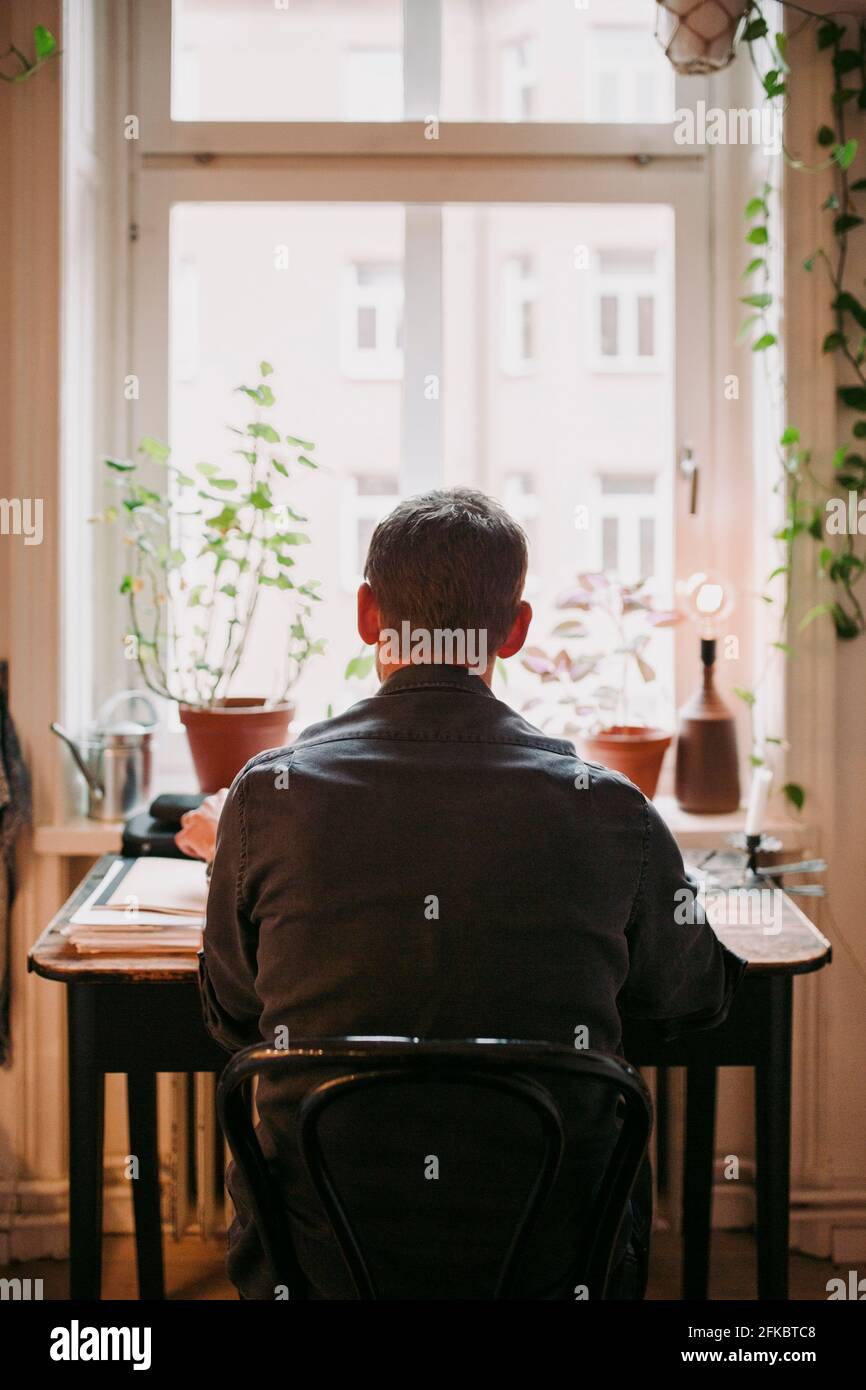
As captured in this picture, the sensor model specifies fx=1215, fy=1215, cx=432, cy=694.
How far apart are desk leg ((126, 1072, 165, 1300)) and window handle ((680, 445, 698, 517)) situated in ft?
4.85

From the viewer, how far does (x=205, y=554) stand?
2.33 m

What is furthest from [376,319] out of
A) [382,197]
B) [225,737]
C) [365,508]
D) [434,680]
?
[434,680]

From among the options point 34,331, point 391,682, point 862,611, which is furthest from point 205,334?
point 391,682

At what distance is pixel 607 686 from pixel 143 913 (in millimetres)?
1078

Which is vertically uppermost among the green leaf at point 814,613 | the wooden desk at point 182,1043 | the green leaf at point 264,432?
the green leaf at point 264,432

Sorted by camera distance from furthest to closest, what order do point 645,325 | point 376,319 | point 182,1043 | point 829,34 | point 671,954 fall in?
Result: point 645,325 → point 376,319 → point 829,34 → point 182,1043 → point 671,954

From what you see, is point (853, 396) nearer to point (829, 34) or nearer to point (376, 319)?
point (829, 34)

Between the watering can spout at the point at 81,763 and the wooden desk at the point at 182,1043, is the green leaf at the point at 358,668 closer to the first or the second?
the watering can spout at the point at 81,763

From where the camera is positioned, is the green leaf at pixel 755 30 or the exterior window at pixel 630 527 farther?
the exterior window at pixel 630 527

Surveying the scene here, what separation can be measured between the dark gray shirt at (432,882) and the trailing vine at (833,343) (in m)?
1.19

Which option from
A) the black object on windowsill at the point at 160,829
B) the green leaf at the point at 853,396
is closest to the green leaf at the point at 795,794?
the green leaf at the point at 853,396

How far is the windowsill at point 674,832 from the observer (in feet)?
7.25

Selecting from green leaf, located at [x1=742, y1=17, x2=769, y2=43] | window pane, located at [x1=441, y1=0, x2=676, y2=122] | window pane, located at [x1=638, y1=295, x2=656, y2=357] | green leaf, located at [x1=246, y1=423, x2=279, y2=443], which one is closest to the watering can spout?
Result: green leaf, located at [x1=246, y1=423, x2=279, y2=443]
